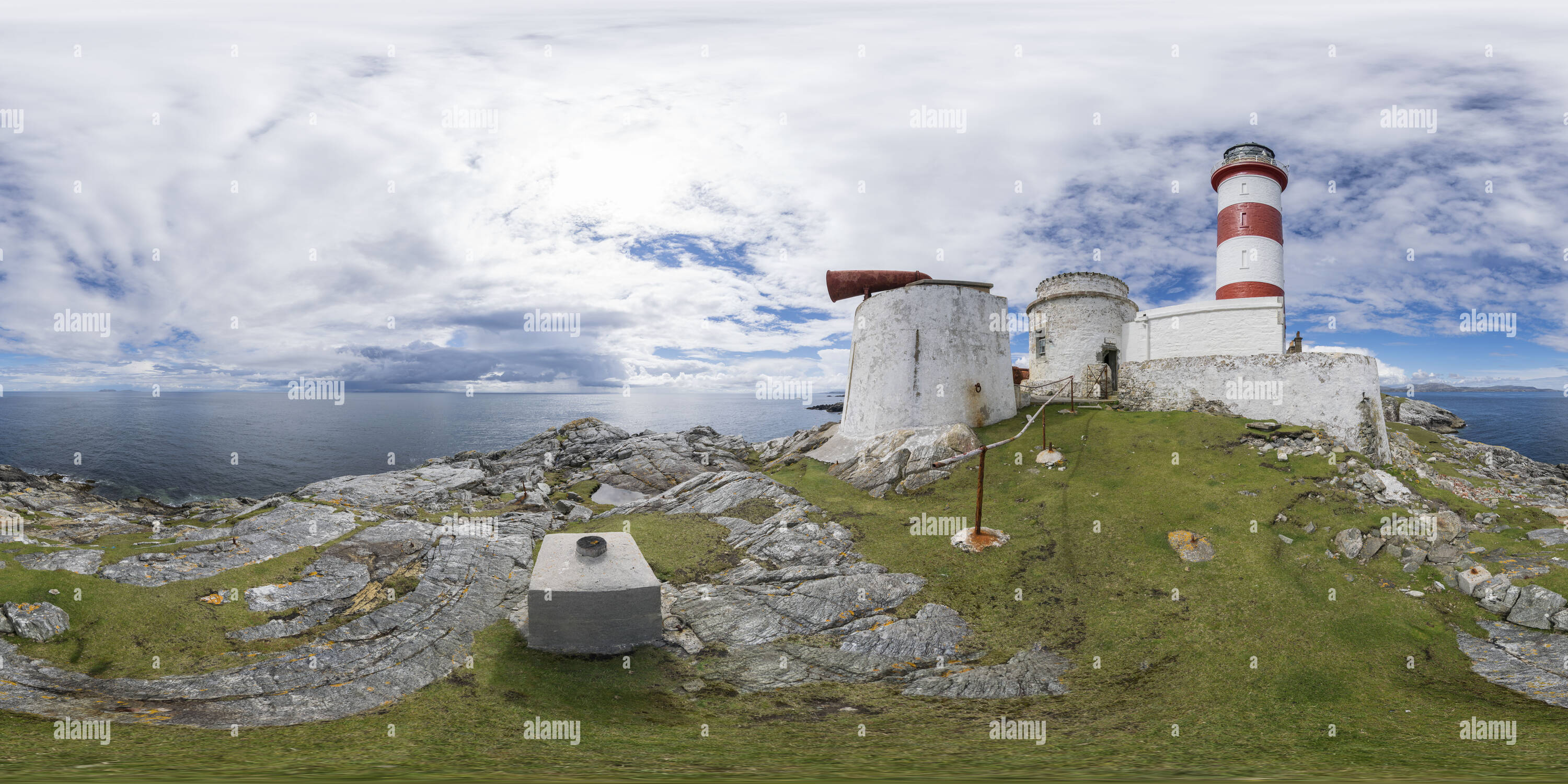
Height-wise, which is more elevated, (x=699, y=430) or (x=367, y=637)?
(x=699, y=430)

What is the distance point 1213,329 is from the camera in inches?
1045

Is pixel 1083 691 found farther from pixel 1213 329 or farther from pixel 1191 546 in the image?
pixel 1213 329

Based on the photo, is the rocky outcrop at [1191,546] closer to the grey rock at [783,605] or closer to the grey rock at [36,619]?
the grey rock at [783,605]

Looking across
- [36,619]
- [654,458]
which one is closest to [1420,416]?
[654,458]

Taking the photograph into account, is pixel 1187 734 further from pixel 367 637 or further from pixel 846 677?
pixel 367 637

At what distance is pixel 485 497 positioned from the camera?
2752 centimetres

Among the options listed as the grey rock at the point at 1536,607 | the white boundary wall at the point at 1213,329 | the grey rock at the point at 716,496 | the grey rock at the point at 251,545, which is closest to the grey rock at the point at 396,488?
the grey rock at the point at 251,545

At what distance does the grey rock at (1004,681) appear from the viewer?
11.5 m

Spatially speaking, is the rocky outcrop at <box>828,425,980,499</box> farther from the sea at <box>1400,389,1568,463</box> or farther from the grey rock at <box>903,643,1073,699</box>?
the sea at <box>1400,389,1568,463</box>

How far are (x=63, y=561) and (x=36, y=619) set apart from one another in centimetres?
270

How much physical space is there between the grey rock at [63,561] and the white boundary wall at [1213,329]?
36.5 metres

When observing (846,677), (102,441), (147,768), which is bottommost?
(846,677)

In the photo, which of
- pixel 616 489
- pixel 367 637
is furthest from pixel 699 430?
pixel 367 637

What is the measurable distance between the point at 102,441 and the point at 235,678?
95.3 m
